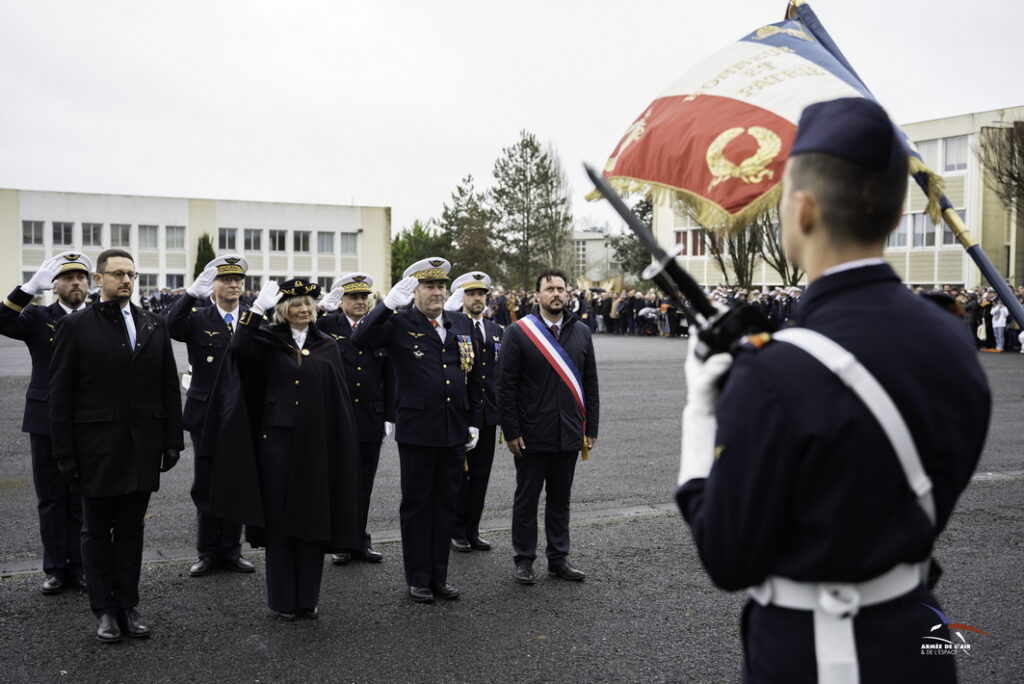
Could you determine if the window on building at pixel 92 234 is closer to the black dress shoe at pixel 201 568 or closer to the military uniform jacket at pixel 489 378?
the military uniform jacket at pixel 489 378

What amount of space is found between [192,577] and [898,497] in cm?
567

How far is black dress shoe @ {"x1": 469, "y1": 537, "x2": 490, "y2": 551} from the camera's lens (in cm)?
748

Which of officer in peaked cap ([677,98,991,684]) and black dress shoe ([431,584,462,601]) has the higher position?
officer in peaked cap ([677,98,991,684])

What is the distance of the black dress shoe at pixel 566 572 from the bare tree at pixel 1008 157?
1352 inches

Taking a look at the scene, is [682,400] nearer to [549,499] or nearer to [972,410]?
[549,499]

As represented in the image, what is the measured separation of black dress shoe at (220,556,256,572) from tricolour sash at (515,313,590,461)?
8.42 feet

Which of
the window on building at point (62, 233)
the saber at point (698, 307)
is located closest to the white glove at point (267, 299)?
the saber at point (698, 307)

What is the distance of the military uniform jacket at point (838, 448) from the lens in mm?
1928

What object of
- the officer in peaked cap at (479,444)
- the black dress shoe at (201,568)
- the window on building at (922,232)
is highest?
the window on building at (922,232)

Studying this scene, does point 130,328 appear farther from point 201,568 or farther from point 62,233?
point 62,233

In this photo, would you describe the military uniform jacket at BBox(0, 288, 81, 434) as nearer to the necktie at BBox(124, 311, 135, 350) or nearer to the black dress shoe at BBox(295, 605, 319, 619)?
the necktie at BBox(124, 311, 135, 350)

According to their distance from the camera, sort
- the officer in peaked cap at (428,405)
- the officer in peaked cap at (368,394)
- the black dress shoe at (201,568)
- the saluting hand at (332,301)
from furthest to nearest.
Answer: the saluting hand at (332,301) < the officer in peaked cap at (368,394) < the black dress shoe at (201,568) < the officer in peaked cap at (428,405)

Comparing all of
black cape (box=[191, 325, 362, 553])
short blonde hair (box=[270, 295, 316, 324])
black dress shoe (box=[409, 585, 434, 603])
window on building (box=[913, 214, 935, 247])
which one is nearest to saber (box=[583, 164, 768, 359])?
black cape (box=[191, 325, 362, 553])

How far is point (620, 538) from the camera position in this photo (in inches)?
296
